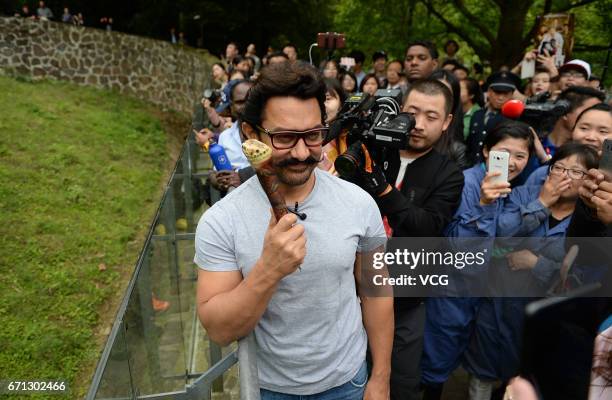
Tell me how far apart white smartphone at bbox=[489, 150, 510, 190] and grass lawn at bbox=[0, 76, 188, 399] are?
3.76m

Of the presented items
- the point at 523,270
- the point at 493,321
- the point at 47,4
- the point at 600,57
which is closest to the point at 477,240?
the point at 523,270

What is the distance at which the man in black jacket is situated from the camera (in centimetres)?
235

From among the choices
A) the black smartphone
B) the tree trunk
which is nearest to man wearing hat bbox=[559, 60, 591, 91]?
the black smartphone

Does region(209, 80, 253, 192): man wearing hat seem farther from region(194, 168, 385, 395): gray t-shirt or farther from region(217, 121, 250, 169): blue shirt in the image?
region(194, 168, 385, 395): gray t-shirt

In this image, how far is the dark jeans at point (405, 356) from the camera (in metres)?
2.40

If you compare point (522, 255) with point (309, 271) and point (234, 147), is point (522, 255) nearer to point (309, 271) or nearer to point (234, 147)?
point (309, 271)

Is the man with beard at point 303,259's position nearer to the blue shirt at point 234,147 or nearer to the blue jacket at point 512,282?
the blue jacket at point 512,282

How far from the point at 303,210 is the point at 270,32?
737 inches

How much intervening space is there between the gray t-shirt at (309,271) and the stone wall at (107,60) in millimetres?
12836

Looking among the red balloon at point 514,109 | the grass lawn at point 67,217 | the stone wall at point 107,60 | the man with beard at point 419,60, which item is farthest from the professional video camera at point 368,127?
the stone wall at point 107,60

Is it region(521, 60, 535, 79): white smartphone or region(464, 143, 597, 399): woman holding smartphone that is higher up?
region(521, 60, 535, 79): white smartphone

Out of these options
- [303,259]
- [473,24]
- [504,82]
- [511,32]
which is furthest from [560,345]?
[473,24]

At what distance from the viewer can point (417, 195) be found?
2.45 m

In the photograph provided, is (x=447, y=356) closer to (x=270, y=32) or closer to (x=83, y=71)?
(x=83, y=71)
